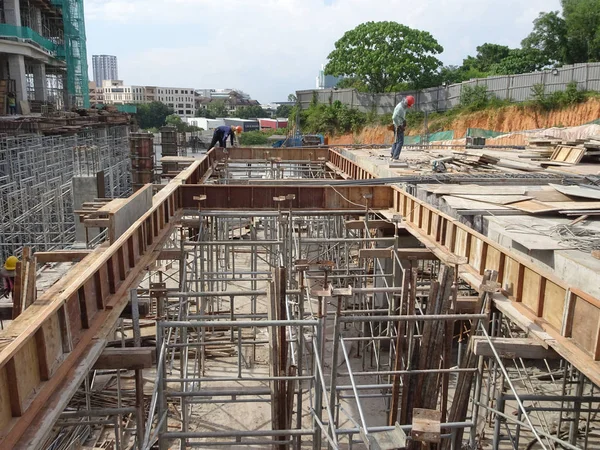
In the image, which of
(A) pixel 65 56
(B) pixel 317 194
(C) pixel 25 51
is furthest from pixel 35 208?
(A) pixel 65 56

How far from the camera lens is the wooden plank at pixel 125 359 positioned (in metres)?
6.07

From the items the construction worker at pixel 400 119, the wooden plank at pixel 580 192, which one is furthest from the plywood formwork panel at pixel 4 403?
the construction worker at pixel 400 119

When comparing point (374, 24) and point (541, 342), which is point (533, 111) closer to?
point (374, 24)

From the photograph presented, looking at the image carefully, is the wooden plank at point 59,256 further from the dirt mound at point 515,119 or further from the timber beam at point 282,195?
the dirt mound at point 515,119

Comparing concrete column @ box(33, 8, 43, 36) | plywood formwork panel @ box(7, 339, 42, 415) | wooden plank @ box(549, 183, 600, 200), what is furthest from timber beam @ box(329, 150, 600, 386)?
concrete column @ box(33, 8, 43, 36)

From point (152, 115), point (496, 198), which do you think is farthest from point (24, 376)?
point (152, 115)

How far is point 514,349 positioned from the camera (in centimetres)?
643

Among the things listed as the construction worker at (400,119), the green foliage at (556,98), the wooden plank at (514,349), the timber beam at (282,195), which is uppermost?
the green foliage at (556,98)

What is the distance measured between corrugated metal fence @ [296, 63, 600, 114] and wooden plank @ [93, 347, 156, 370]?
3662 cm

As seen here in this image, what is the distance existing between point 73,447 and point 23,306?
12.3 ft

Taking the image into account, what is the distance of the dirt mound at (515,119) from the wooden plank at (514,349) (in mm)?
32595

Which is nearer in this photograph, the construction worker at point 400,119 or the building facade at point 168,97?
the construction worker at point 400,119

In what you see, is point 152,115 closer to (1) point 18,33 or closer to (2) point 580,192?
(1) point 18,33

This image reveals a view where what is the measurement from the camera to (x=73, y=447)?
8.87m
